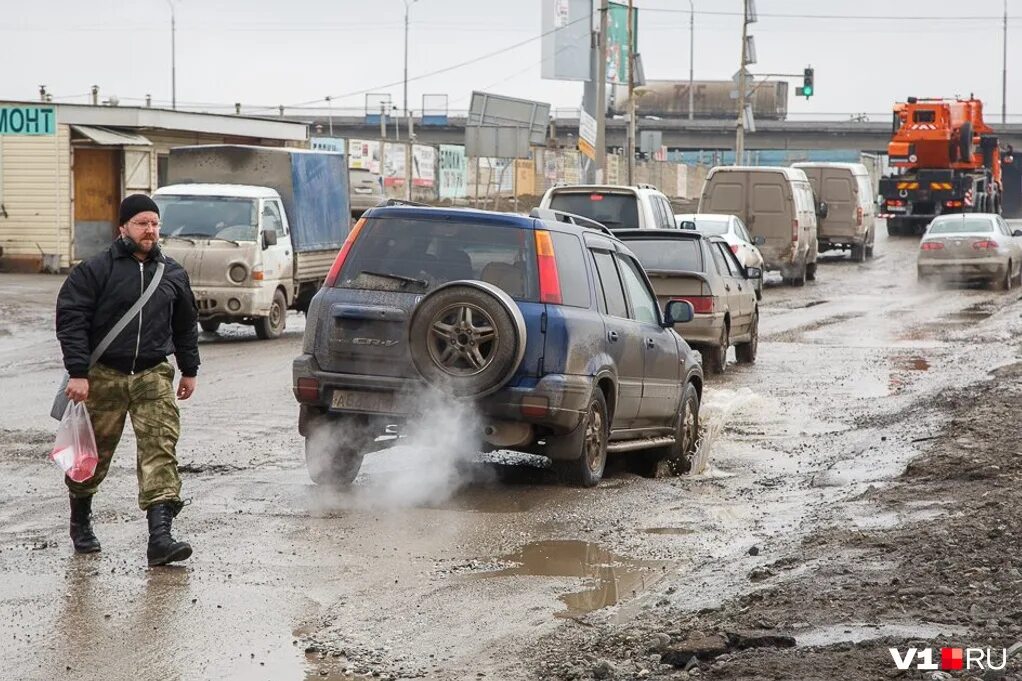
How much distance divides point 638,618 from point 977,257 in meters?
27.6

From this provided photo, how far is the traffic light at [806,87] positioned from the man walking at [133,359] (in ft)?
167

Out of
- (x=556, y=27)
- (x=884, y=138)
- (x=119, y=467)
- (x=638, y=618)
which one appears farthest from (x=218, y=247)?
(x=884, y=138)

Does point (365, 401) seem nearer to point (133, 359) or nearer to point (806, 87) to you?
point (133, 359)

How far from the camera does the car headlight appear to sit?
20703 mm

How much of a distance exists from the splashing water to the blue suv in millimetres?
2044

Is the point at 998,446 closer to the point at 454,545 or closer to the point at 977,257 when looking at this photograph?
the point at 454,545

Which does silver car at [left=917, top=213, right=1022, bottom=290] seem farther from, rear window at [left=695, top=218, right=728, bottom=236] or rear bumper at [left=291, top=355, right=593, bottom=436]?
rear bumper at [left=291, top=355, right=593, bottom=436]

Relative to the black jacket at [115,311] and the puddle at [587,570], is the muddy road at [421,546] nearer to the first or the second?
the puddle at [587,570]

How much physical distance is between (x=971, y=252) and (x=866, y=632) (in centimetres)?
2801

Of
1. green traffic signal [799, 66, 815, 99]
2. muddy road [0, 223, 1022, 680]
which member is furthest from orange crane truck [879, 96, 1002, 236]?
muddy road [0, 223, 1022, 680]

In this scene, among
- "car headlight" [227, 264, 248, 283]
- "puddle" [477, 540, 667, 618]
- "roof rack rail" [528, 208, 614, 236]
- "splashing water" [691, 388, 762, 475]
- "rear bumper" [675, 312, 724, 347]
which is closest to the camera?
"puddle" [477, 540, 667, 618]

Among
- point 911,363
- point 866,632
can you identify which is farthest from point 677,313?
point 911,363

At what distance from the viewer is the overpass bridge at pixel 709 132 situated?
106750mm

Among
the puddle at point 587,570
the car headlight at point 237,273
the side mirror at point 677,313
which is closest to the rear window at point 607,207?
the car headlight at point 237,273
